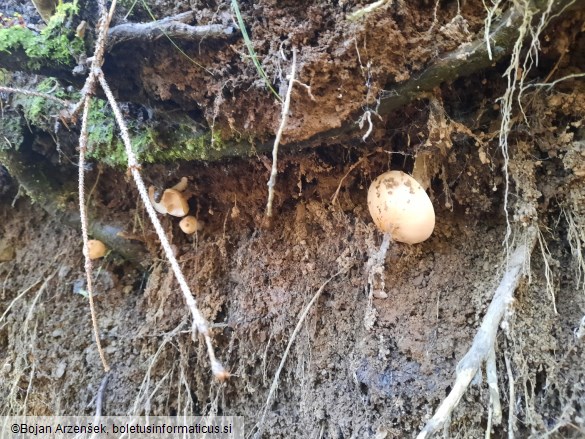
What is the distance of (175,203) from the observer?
1402 mm

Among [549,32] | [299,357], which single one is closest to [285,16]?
[549,32]

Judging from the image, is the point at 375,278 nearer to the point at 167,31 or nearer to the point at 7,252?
the point at 167,31

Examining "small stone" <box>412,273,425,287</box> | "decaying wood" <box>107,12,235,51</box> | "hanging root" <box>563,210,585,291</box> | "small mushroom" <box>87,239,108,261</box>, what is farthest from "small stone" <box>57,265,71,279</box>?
"hanging root" <box>563,210,585,291</box>

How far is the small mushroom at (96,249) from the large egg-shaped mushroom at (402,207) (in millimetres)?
1065

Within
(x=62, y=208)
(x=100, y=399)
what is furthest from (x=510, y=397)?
(x=62, y=208)

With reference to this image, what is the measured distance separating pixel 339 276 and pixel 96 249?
3.12 ft

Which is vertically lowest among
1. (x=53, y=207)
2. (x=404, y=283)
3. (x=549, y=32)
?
(x=404, y=283)

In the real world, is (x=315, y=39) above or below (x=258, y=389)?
above

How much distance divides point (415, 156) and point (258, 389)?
84 centimetres

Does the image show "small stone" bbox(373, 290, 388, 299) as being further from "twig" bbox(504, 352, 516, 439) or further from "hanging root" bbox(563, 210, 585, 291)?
"hanging root" bbox(563, 210, 585, 291)

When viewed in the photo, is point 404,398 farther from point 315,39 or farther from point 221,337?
point 315,39

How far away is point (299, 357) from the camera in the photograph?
1.21 meters

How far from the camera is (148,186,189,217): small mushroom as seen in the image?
54.7 inches

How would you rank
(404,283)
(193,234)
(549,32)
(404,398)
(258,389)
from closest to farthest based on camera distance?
(549,32), (404,398), (404,283), (258,389), (193,234)
